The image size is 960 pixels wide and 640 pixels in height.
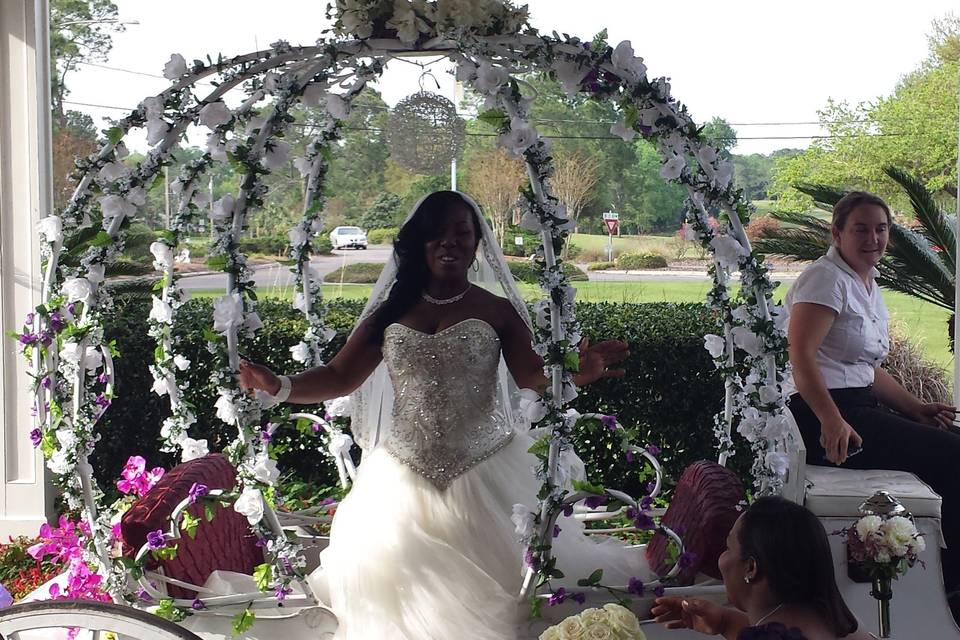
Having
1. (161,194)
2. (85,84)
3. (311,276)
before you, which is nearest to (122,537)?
(311,276)

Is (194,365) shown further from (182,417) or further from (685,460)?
(685,460)

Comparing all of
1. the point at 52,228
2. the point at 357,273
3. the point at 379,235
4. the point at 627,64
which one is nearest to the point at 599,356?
the point at 627,64

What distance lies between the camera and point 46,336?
3.06 m

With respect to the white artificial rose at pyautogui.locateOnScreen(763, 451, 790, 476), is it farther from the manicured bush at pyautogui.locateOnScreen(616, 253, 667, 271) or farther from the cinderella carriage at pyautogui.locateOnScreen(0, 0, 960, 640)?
the manicured bush at pyautogui.locateOnScreen(616, 253, 667, 271)

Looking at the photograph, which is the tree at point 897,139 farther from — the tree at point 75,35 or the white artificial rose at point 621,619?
the white artificial rose at point 621,619

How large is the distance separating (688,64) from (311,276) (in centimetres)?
736

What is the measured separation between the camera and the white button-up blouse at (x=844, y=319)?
3615 millimetres

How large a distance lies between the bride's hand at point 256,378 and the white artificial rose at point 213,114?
71 centimetres

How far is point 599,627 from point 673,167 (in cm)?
132

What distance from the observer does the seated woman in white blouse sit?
3.56m

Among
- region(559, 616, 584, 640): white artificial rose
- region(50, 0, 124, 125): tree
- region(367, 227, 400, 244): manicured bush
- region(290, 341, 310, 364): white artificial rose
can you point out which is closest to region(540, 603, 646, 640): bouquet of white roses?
region(559, 616, 584, 640): white artificial rose

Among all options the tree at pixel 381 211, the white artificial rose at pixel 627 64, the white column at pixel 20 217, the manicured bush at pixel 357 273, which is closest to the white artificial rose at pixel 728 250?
the white artificial rose at pixel 627 64

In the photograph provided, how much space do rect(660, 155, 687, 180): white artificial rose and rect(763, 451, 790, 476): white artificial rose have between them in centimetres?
86

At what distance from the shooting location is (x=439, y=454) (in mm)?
3172
